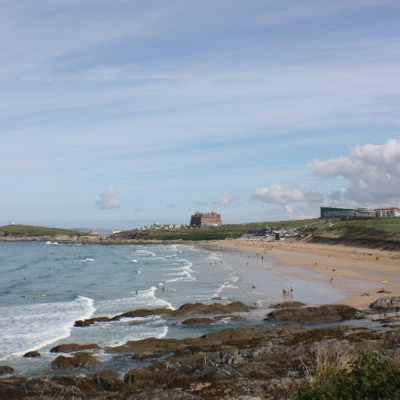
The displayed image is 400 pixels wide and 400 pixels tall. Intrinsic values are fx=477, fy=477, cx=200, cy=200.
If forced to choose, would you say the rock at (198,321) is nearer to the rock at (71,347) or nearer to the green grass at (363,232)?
the rock at (71,347)

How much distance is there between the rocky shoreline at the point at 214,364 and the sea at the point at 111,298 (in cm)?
156

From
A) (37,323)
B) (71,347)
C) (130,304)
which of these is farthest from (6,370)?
(130,304)

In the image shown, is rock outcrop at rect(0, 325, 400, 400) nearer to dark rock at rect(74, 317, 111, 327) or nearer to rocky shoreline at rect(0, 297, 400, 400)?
rocky shoreline at rect(0, 297, 400, 400)

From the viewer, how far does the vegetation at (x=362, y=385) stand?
12.0m

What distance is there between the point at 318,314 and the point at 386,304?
256 inches

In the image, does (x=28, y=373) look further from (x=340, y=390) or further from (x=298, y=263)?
(x=298, y=263)

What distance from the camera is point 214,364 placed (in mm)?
23609

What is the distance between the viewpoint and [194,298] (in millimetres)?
49375

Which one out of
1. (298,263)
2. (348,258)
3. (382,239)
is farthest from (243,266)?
(382,239)

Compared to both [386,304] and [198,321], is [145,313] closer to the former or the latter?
[198,321]

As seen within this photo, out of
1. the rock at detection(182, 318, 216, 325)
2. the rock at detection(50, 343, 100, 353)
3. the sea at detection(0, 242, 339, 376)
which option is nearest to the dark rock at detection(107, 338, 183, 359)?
the sea at detection(0, 242, 339, 376)

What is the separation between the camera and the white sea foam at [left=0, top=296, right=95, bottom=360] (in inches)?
1249

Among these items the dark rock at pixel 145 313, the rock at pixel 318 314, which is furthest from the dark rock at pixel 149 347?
the rock at pixel 318 314

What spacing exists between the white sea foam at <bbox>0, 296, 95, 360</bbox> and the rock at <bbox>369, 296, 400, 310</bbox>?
24184 mm
